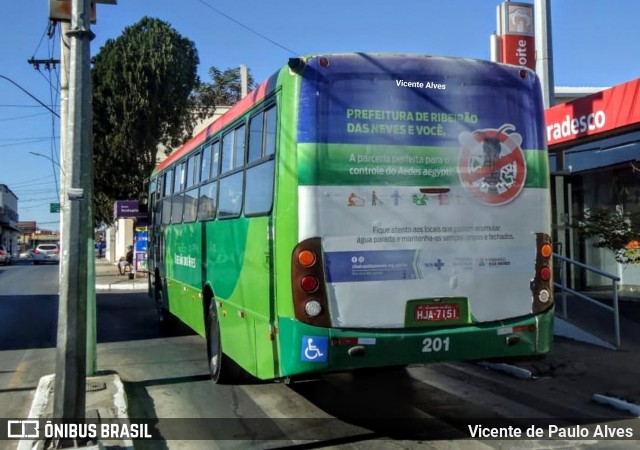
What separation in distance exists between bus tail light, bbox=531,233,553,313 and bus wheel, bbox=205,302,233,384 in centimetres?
356

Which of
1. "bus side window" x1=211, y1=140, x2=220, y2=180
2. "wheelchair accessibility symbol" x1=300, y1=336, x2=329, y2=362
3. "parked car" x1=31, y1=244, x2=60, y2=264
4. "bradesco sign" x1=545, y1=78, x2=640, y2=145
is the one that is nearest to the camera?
"wheelchair accessibility symbol" x1=300, y1=336, x2=329, y2=362

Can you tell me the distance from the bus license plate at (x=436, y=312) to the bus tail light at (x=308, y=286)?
0.82m

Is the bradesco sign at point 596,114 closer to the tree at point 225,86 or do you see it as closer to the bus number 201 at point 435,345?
the bus number 201 at point 435,345

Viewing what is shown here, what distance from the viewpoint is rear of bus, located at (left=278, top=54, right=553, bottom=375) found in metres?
5.10

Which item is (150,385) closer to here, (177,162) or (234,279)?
(234,279)

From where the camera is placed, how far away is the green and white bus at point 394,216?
5102 millimetres

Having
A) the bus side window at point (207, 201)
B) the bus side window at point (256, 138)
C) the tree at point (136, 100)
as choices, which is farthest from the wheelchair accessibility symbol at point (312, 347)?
the tree at point (136, 100)

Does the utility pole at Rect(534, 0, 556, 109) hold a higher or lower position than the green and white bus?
higher

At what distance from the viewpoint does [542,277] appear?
573 cm

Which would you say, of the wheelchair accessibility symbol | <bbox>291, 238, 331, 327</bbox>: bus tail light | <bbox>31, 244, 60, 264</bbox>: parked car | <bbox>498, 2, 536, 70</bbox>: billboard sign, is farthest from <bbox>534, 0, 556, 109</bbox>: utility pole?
<bbox>31, 244, 60, 264</bbox>: parked car

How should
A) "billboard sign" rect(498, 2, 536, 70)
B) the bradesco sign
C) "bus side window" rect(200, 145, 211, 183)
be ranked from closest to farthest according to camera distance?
"bus side window" rect(200, 145, 211, 183) → the bradesco sign → "billboard sign" rect(498, 2, 536, 70)

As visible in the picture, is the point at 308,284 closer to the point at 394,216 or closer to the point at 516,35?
the point at 394,216

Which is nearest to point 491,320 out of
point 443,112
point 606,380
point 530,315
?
point 530,315

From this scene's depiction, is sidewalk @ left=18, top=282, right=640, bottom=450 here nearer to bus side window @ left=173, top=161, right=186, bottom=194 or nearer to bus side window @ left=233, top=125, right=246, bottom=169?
bus side window @ left=233, top=125, right=246, bottom=169
